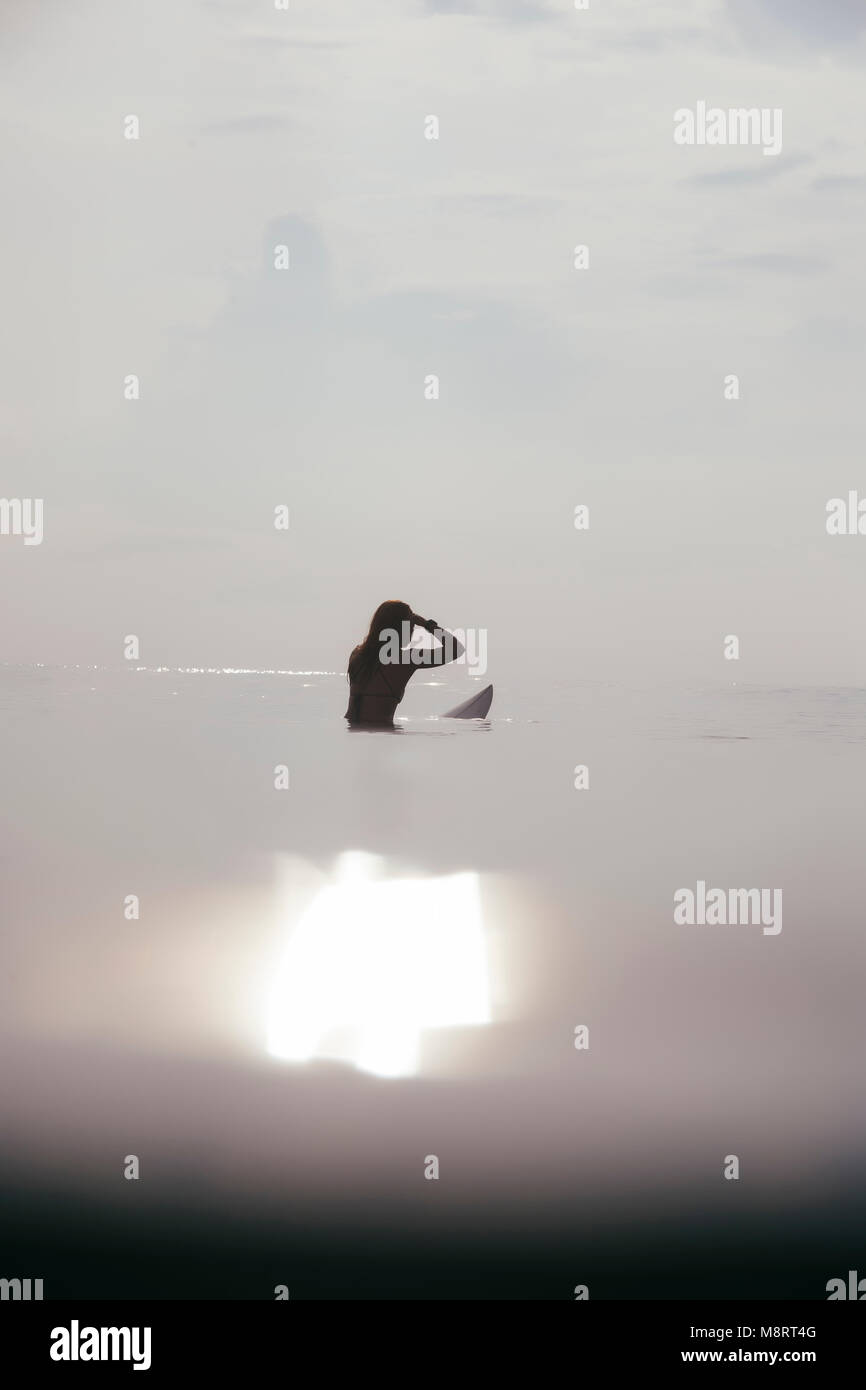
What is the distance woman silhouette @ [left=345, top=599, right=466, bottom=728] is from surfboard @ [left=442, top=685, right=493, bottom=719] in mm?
6888

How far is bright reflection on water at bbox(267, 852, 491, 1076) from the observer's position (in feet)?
18.1

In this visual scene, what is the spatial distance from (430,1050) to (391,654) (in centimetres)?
1089

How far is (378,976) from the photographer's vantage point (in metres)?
6.46

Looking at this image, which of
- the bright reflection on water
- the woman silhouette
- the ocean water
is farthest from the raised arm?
the bright reflection on water

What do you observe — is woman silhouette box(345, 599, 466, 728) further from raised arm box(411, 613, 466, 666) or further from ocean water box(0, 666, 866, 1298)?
ocean water box(0, 666, 866, 1298)

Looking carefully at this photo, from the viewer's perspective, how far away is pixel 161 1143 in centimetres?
456

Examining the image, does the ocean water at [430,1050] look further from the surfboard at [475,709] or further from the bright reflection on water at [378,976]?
the surfboard at [475,709]

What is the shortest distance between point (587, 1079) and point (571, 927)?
2.57 metres

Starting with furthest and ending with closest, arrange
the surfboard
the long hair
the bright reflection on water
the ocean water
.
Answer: the surfboard, the long hair, the bright reflection on water, the ocean water

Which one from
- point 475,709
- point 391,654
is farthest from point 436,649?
point 475,709

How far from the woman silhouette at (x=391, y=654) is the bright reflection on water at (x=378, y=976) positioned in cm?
730

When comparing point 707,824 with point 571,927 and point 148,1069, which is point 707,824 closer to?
point 571,927

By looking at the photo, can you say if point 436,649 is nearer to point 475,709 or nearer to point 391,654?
point 391,654

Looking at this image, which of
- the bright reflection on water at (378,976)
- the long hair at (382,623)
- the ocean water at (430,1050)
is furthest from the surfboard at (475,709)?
the bright reflection on water at (378,976)
